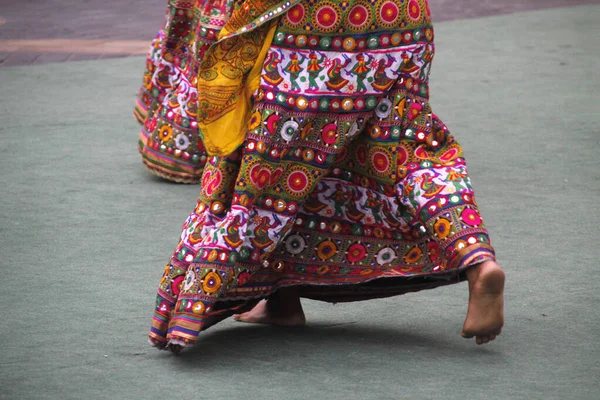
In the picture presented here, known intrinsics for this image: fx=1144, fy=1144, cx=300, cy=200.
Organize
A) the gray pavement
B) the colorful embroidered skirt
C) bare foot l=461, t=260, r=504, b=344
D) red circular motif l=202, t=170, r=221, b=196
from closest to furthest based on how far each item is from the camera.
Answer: bare foot l=461, t=260, r=504, b=344 → the colorful embroidered skirt → red circular motif l=202, t=170, r=221, b=196 → the gray pavement

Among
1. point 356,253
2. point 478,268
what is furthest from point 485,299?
point 356,253

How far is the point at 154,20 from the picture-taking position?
453 inches

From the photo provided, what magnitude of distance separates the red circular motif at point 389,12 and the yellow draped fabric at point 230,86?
32cm

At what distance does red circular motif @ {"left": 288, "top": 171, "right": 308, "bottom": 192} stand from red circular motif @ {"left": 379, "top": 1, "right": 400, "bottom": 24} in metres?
0.53

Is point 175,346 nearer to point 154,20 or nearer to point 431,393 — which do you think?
point 431,393

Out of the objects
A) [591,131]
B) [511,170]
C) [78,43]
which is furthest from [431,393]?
[78,43]

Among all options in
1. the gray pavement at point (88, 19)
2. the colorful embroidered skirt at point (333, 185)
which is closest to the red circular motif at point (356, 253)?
the colorful embroidered skirt at point (333, 185)

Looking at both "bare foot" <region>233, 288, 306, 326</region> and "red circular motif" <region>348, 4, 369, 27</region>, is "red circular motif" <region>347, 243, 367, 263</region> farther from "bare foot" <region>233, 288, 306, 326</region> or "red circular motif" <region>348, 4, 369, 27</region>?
"red circular motif" <region>348, 4, 369, 27</region>

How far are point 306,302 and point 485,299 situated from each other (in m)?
0.97

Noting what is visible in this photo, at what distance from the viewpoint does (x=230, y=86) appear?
344 cm

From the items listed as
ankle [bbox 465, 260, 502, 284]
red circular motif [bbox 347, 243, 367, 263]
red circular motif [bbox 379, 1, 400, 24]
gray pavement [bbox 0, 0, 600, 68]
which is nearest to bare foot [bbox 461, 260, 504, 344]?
ankle [bbox 465, 260, 502, 284]

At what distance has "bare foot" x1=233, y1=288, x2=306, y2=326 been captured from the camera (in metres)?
3.76

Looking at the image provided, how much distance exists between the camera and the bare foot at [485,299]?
325cm

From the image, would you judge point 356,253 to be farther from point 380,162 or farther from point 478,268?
point 478,268
